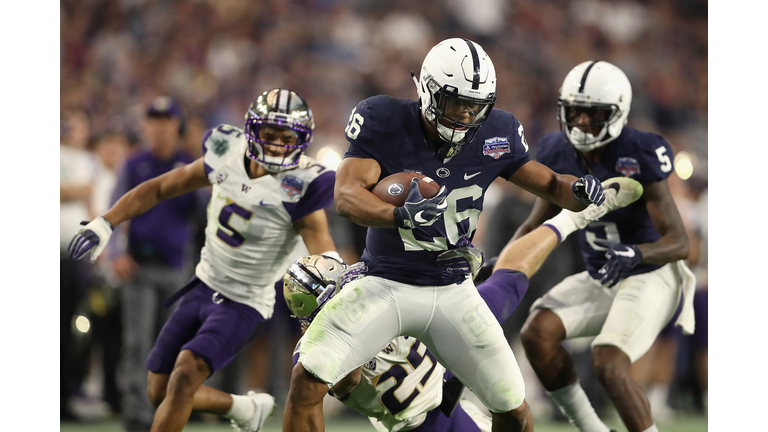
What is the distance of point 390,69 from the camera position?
7660 millimetres

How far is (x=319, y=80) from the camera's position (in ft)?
24.5

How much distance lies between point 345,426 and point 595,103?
248 cm

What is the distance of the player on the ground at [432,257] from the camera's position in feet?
8.06

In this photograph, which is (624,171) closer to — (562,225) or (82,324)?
(562,225)

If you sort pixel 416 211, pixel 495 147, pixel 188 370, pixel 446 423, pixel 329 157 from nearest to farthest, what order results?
pixel 416 211
pixel 495 147
pixel 446 423
pixel 188 370
pixel 329 157

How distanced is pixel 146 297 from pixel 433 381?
246 centimetres

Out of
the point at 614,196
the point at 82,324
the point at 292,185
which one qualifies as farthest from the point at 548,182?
the point at 82,324

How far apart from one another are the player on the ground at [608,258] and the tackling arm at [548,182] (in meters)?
0.62

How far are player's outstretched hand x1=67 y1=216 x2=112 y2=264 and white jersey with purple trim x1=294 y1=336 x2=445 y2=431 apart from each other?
111 cm

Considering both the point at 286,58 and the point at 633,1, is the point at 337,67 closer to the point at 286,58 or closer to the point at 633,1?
the point at 286,58

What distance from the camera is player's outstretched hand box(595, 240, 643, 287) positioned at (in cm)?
320

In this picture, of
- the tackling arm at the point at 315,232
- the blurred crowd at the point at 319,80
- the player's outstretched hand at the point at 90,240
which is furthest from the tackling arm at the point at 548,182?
the blurred crowd at the point at 319,80

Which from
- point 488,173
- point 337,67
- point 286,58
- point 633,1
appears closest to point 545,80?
point 633,1

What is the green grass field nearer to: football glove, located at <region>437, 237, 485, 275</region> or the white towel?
the white towel
